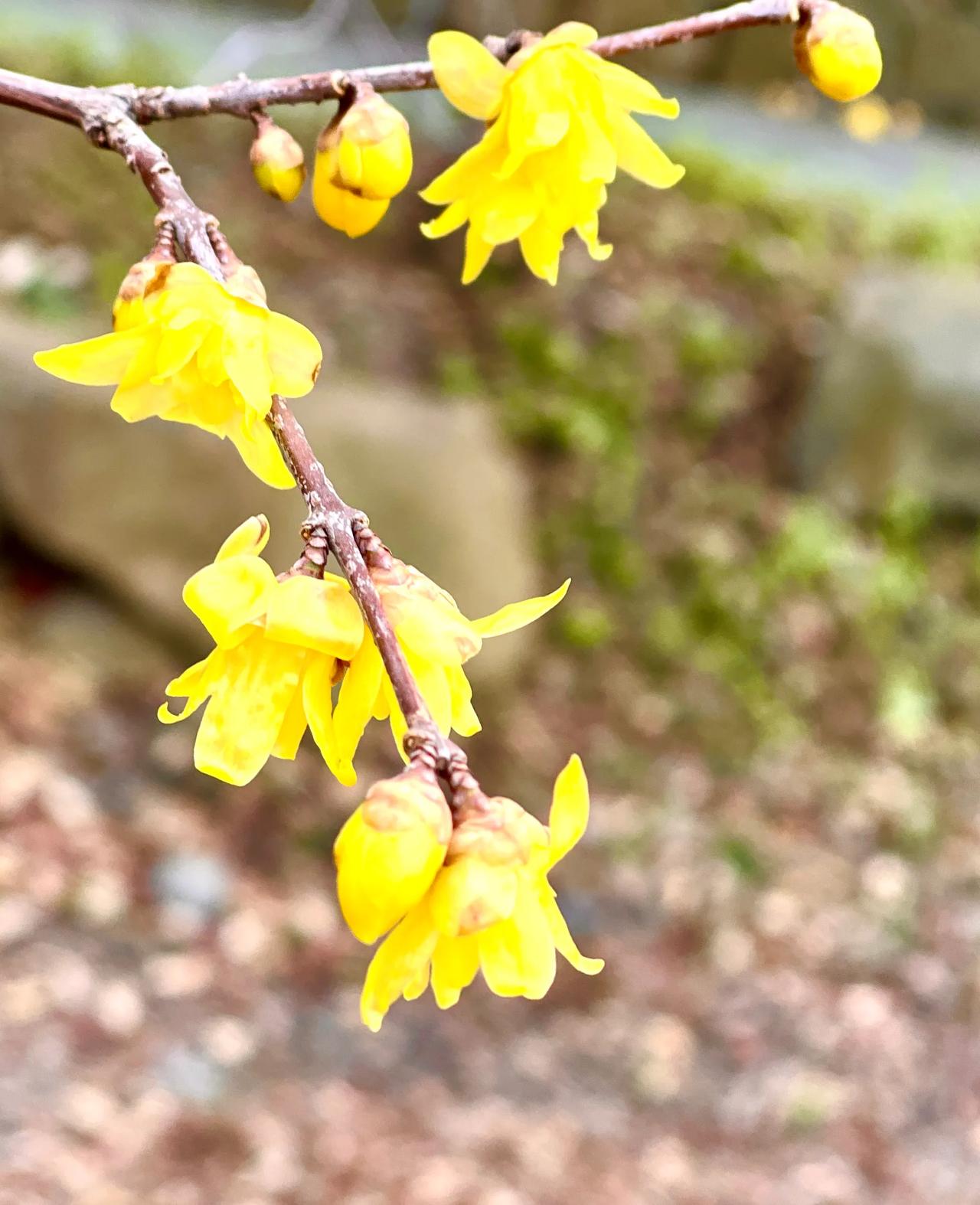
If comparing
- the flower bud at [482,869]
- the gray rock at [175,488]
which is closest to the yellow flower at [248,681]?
the flower bud at [482,869]

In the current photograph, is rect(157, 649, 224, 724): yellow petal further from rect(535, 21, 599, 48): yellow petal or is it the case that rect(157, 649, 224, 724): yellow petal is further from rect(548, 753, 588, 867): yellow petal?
rect(535, 21, 599, 48): yellow petal

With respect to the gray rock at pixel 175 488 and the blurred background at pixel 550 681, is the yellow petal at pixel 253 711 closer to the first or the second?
the blurred background at pixel 550 681

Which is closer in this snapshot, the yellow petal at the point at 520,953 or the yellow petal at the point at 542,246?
the yellow petal at the point at 520,953

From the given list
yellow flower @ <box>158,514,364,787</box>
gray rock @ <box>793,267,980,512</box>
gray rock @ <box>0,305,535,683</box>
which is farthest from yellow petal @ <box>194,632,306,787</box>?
gray rock @ <box>793,267,980,512</box>

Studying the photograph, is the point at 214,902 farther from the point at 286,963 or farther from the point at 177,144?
Answer: the point at 177,144

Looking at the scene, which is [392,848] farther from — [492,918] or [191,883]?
[191,883]

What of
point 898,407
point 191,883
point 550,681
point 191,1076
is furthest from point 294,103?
point 898,407
